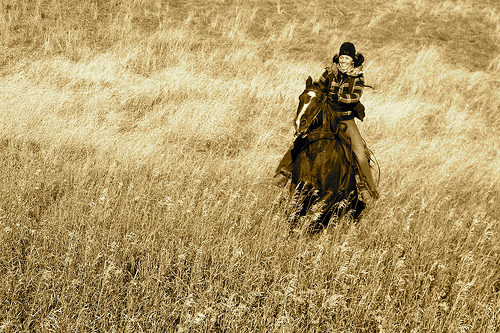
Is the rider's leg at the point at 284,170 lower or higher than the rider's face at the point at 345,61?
lower

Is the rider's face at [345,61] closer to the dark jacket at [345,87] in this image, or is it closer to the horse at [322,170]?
the dark jacket at [345,87]

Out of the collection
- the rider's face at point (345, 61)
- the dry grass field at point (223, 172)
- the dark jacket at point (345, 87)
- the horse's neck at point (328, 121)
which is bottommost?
the dry grass field at point (223, 172)

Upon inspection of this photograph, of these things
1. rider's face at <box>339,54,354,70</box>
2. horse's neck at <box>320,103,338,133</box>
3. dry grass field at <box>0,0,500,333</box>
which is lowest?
dry grass field at <box>0,0,500,333</box>

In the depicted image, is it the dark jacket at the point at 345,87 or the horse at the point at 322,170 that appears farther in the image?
the dark jacket at the point at 345,87

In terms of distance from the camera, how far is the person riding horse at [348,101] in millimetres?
4879

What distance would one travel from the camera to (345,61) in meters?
4.90

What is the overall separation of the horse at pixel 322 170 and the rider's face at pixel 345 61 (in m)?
0.37

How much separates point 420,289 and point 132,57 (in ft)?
35.0

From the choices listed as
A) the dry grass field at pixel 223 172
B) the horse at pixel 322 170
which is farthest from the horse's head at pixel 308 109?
the dry grass field at pixel 223 172

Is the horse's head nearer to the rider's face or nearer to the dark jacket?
the dark jacket

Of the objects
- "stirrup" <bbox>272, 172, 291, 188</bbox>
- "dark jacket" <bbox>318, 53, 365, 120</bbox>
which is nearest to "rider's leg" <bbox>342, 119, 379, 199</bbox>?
"dark jacket" <bbox>318, 53, 365, 120</bbox>

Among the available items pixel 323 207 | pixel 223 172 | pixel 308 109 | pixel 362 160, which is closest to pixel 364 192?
pixel 362 160

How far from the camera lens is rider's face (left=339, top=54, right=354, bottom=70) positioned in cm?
488

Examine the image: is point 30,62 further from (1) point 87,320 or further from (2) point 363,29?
(2) point 363,29
